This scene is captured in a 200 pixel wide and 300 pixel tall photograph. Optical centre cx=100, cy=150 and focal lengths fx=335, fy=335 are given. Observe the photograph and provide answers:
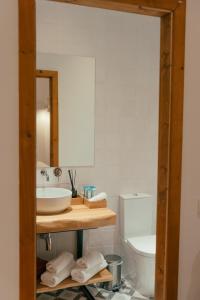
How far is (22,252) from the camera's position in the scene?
1.59 m

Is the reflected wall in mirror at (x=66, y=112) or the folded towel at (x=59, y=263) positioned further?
the reflected wall in mirror at (x=66, y=112)

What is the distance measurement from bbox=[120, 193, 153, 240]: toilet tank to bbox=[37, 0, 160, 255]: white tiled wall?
11 centimetres

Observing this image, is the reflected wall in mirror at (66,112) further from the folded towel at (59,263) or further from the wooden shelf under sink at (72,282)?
the wooden shelf under sink at (72,282)

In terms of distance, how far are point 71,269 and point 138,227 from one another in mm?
819

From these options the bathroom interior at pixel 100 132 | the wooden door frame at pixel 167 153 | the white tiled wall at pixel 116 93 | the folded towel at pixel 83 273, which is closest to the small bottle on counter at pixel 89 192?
the bathroom interior at pixel 100 132

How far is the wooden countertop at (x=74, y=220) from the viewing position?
252 centimetres

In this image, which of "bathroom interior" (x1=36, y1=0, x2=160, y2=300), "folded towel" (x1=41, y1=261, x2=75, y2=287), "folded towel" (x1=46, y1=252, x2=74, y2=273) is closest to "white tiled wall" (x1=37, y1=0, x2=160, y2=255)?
"bathroom interior" (x1=36, y1=0, x2=160, y2=300)

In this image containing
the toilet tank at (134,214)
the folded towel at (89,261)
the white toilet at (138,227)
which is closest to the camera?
the folded towel at (89,261)

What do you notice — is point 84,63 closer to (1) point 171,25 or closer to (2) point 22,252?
(1) point 171,25

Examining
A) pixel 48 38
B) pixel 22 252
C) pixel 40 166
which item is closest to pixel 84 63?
pixel 48 38

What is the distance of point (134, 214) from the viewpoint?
3238mm

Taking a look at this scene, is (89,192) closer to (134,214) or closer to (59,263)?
(134,214)

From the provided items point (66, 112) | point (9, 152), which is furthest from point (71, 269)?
point (9, 152)

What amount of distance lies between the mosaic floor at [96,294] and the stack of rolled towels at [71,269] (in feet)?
1.08
